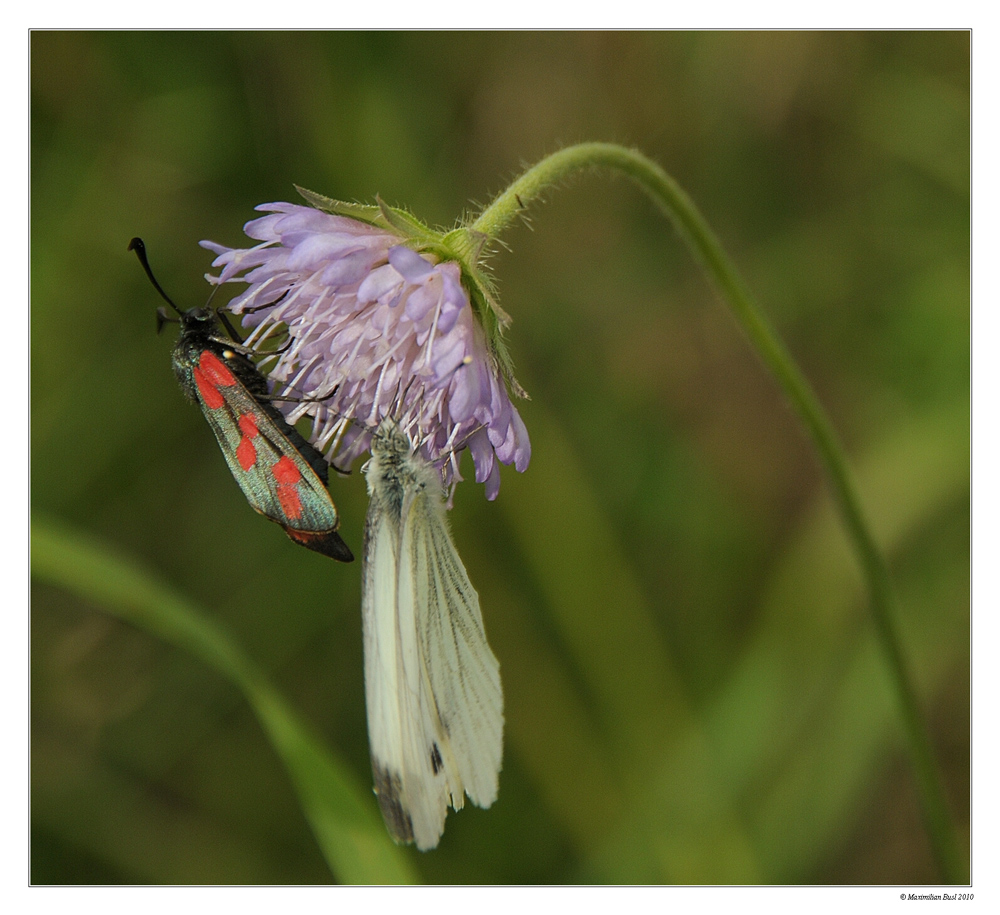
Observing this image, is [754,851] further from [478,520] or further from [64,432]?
[64,432]

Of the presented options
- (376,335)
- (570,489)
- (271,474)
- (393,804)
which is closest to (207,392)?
(271,474)

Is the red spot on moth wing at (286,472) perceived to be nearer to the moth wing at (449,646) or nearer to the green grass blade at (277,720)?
the moth wing at (449,646)

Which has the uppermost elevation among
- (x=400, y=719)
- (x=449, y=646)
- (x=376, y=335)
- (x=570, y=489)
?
(x=376, y=335)

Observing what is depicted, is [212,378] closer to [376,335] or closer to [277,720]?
[376,335]

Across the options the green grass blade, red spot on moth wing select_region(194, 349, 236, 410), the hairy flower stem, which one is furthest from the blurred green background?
red spot on moth wing select_region(194, 349, 236, 410)

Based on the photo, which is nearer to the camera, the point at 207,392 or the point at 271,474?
the point at 271,474

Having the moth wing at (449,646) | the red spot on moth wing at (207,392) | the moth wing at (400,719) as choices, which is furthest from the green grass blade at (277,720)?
the red spot on moth wing at (207,392)

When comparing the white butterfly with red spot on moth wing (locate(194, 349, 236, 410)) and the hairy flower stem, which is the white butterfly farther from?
the hairy flower stem
